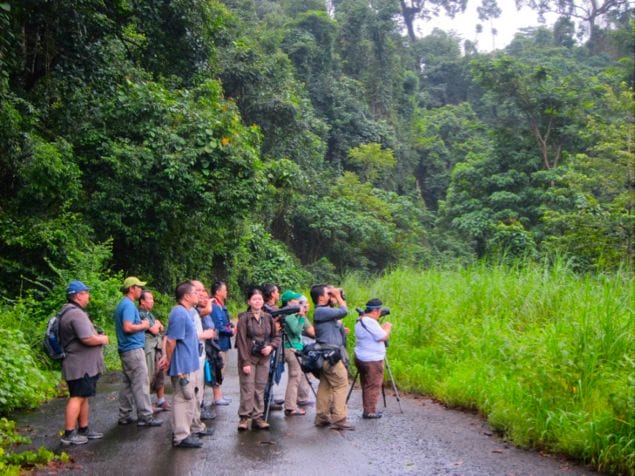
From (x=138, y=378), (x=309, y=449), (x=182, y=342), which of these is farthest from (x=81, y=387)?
(x=309, y=449)

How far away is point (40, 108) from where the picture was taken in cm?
1257

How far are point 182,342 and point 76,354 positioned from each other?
1147 millimetres

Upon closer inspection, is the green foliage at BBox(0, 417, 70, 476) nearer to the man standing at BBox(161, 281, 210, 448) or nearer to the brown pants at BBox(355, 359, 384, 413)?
the man standing at BBox(161, 281, 210, 448)

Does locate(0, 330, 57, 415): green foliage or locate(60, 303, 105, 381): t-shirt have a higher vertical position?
locate(60, 303, 105, 381): t-shirt

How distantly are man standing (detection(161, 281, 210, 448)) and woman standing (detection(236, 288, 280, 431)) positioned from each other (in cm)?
78

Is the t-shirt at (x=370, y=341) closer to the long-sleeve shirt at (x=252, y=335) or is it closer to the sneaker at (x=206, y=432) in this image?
the long-sleeve shirt at (x=252, y=335)

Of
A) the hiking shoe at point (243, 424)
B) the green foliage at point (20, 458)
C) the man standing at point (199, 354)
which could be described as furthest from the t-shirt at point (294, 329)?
the green foliage at point (20, 458)

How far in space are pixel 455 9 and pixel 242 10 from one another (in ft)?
124

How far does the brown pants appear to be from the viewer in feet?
25.2

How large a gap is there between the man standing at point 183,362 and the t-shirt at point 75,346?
2.68ft

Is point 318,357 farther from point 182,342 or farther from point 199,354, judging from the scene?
point 182,342

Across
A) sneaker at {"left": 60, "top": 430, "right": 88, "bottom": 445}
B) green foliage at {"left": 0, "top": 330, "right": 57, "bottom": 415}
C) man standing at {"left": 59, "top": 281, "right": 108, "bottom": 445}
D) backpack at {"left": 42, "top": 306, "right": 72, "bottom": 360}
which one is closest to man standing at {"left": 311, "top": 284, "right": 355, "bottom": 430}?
man standing at {"left": 59, "top": 281, "right": 108, "bottom": 445}

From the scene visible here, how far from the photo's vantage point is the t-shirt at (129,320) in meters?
7.05

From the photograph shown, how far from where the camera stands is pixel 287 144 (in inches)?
1044
